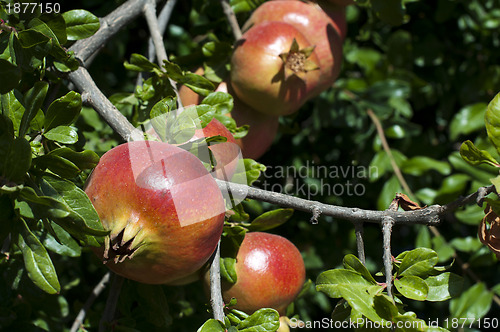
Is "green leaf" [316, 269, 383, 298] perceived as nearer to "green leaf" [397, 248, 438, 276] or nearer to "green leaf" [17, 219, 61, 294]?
"green leaf" [397, 248, 438, 276]

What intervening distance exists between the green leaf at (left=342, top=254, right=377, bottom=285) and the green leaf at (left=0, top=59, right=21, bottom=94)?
0.62 meters

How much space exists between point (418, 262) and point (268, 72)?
57 cm

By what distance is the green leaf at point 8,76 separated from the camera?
2.55ft

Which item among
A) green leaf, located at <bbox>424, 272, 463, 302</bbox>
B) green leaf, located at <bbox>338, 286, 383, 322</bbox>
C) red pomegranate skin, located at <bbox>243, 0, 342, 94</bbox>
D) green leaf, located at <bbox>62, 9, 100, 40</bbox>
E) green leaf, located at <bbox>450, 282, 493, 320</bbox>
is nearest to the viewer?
green leaf, located at <bbox>338, 286, 383, 322</bbox>

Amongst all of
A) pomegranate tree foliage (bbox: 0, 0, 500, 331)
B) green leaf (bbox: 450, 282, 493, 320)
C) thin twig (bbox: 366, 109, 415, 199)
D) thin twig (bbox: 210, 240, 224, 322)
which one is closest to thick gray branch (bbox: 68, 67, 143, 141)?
pomegranate tree foliage (bbox: 0, 0, 500, 331)

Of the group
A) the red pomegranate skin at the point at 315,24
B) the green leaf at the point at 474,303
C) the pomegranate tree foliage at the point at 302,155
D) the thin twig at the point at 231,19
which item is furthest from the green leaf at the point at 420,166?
the thin twig at the point at 231,19

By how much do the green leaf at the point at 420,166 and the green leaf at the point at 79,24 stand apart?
114 centimetres

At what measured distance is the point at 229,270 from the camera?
106 cm

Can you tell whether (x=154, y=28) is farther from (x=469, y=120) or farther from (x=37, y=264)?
(x=469, y=120)

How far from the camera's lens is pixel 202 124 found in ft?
3.15

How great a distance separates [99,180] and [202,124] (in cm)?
22

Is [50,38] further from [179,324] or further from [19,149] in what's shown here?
[179,324]

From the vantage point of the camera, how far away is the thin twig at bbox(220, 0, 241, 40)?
54.7 inches

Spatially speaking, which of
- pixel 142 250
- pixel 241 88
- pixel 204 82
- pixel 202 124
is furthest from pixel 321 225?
pixel 142 250
